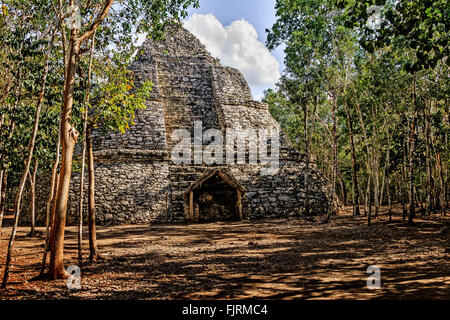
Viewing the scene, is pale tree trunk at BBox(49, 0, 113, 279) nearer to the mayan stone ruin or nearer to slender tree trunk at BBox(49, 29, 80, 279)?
slender tree trunk at BBox(49, 29, 80, 279)

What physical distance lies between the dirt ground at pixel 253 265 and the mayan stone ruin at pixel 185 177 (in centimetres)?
318

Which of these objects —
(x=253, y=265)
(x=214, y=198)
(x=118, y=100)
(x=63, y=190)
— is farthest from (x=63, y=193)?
(x=214, y=198)

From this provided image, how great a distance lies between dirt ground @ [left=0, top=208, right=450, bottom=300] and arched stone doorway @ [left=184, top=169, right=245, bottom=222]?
3175 millimetres

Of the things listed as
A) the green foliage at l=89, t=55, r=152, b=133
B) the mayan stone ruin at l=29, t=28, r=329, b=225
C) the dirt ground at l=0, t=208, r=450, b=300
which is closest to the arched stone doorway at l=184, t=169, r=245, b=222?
the mayan stone ruin at l=29, t=28, r=329, b=225

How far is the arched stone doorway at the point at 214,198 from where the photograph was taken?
41.5ft

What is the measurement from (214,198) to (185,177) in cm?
189

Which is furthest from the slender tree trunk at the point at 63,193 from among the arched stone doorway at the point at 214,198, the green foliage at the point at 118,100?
the arched stone doorway at the point at 214,198

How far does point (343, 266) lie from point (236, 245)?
297 cm

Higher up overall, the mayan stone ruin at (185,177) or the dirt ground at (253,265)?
the mayan stone ruin at (185,177)

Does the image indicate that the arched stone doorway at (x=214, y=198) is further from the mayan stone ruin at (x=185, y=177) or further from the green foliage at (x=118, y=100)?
the green foliage at (x=118, y=100)

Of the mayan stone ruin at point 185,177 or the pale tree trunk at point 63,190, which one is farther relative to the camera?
the mayan stone ruin at point 185,177

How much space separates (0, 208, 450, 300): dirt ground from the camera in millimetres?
3975

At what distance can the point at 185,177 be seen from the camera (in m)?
14.2
